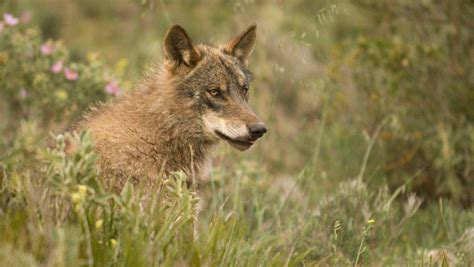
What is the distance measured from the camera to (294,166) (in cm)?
1012

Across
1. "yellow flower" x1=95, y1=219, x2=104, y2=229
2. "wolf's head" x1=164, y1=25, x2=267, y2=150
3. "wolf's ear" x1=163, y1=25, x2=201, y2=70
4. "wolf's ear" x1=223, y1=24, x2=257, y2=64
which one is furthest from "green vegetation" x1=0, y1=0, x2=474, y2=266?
"wolf's ear" x1=163, y1=25, x2=201, y2=70

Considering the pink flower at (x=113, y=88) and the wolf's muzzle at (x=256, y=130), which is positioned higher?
the pink flower at (x=113, y=88)

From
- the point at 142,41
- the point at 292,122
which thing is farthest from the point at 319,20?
the point at 142,41

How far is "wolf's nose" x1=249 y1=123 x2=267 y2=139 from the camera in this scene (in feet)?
18.8

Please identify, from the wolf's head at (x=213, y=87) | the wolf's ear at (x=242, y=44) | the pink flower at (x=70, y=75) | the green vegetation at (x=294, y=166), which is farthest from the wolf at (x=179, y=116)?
the pink flower at (x=70, y=75)

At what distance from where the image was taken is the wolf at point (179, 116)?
18.5 ft

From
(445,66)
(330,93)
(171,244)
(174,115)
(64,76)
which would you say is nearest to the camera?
(171,244)

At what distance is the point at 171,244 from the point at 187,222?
0.19 meters

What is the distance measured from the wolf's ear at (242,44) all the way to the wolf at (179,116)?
170 millimetres

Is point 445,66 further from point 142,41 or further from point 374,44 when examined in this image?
point 142,41

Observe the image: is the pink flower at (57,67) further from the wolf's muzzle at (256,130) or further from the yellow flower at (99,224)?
the yellow flower at (99,224)

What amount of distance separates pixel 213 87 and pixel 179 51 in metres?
0.37

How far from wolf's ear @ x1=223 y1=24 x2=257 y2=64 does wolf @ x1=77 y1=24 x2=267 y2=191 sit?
0.17 metres

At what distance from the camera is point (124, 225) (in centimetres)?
401
